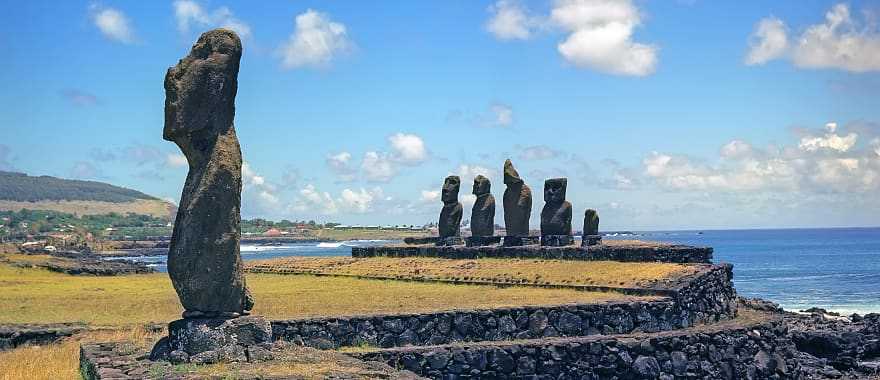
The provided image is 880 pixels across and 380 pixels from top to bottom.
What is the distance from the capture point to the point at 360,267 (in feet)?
126

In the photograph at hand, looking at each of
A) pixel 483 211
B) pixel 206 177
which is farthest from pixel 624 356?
pixel 483 211

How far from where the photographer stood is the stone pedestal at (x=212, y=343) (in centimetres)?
1449

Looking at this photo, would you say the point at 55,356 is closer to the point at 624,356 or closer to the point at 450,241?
the point at 624,356

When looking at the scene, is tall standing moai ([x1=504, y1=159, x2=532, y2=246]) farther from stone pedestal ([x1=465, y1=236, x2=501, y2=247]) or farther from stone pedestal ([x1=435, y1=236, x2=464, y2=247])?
stone pedestal ([x1=435, y1=236, x2=464, y2=247])

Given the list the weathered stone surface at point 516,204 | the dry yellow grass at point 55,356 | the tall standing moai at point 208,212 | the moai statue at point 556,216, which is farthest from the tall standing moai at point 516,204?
the tall standing moai at point 208,212

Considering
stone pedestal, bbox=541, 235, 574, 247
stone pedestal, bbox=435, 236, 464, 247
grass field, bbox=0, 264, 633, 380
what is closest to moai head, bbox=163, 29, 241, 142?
grass field, bbox=0, 264, 633, 380

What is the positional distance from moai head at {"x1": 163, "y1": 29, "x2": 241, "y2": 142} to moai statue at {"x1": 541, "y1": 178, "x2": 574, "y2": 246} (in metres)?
24.2

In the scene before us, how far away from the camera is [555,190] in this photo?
3872cm

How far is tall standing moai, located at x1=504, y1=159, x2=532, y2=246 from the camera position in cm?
4078

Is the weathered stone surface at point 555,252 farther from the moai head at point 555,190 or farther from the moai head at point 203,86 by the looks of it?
the moai head at point 203,86

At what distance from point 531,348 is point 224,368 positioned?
854cm

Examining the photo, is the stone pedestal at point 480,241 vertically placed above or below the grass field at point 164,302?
above

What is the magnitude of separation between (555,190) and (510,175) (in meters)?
2.68

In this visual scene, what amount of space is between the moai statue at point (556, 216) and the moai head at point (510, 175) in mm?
2002
